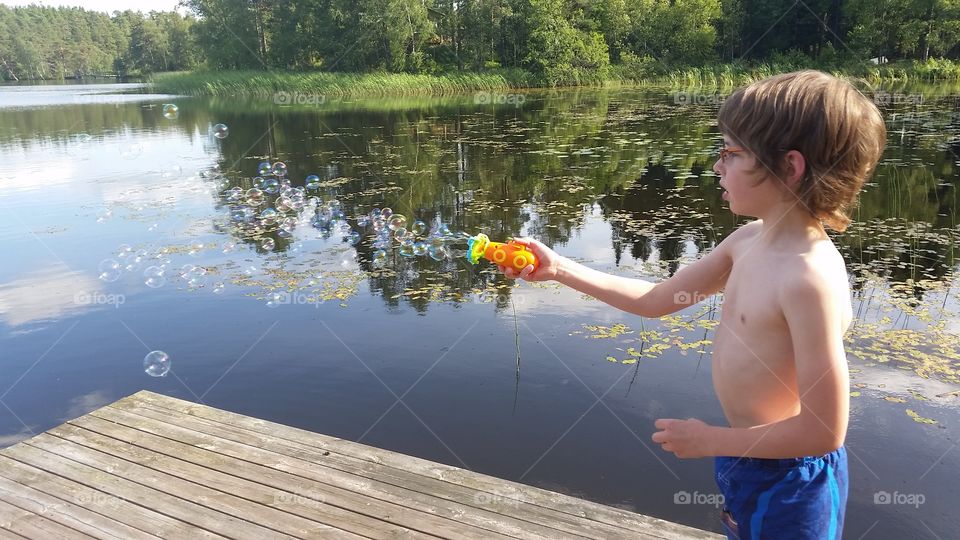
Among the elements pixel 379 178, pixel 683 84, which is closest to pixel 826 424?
pixel 379 178

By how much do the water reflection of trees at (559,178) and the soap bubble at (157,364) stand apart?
227 cm

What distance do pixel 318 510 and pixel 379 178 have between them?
10405 millimetres

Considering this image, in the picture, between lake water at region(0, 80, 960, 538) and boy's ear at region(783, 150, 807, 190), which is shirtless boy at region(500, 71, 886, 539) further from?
lake water at region(0, 80, 960, 538)

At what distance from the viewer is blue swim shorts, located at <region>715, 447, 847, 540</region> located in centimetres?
152

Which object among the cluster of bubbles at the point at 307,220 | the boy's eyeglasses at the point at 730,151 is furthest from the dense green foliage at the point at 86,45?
the boy's eyeglasses at the point at 730,151

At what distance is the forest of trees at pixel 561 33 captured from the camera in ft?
143

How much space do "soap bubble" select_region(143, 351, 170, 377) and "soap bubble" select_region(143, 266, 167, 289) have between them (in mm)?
2224

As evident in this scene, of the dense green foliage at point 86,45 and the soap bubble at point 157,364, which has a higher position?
the dense green foliage at point 86,45

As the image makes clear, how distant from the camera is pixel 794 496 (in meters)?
1.52

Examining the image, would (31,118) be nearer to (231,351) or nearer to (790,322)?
(231,351)

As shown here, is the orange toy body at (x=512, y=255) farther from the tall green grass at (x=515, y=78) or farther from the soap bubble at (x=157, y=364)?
the tall green grass at (x=515, y=78)

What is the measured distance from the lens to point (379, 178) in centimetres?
1290

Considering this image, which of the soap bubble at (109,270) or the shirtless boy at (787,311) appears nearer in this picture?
the shirtless boy at (787,311)

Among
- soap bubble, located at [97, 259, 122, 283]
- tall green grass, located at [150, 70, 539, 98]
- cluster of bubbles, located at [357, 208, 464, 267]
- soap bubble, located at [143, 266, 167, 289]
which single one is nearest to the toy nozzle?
cluster of bubbles, located at [357, 208, 464, 267]
